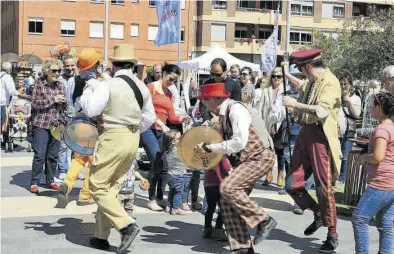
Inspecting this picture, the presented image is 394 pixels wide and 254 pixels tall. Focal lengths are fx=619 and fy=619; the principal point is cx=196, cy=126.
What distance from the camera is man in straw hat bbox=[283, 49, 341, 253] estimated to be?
6.22m

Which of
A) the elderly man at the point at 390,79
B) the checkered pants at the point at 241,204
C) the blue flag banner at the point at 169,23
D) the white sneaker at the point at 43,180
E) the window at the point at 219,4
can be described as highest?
the window at the point at 219,4

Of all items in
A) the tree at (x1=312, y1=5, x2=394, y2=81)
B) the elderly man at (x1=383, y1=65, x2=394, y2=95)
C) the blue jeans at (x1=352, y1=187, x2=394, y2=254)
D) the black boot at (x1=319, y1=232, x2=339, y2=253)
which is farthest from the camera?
the tree at (x1=312, y1=5, x2=394, y2=81)

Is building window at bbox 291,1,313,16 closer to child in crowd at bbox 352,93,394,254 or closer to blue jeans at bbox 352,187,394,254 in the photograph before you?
child in crowd at bbox 352,93,394,254

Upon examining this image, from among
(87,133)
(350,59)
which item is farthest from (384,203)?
(350,59)

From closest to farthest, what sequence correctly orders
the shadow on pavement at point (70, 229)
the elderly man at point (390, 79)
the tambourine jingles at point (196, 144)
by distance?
1. the tambourine jingles at point (196, 144)
2. the shadow on pavement at point (70, 229)
3. the elderly man at point (390, 79)

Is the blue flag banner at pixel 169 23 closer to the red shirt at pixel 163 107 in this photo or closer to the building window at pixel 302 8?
the red shirt at pixel 163 107

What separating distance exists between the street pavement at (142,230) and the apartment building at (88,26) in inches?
1773

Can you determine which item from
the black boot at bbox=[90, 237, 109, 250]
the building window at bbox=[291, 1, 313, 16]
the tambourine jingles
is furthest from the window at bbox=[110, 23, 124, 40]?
the tambourine jingles

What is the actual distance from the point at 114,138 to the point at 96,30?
163 ft

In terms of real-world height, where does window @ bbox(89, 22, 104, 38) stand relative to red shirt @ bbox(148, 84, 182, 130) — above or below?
above

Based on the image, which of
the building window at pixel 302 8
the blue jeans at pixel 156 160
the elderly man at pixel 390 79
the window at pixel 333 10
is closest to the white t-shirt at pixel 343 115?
the elderly man at pixel 390 79

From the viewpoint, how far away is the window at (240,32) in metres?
59.1

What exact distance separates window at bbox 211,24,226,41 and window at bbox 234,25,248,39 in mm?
1669

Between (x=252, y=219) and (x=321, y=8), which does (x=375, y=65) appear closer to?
(x=321, y=8)
